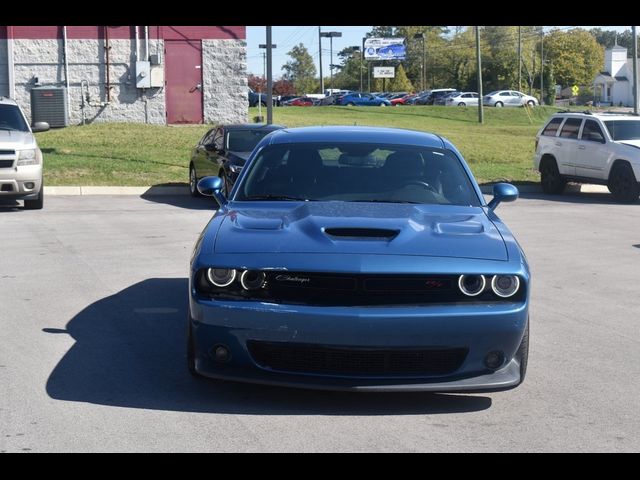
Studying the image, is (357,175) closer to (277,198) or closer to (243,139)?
(277,198)

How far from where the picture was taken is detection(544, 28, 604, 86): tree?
359ft

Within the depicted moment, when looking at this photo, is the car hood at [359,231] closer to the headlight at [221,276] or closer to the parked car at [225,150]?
the headlight at [221,276]

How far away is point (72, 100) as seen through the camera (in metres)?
31.3

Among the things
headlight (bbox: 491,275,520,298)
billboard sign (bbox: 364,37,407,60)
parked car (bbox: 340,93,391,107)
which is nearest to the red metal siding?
headlight (bbox: 491,275,520,298)

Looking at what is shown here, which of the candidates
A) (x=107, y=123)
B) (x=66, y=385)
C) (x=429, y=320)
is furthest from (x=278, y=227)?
(x=107, y=123)

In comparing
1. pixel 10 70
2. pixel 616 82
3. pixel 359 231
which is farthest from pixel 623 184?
pixel 616 82

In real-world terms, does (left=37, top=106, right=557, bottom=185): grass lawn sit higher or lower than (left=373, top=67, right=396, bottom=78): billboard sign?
lower

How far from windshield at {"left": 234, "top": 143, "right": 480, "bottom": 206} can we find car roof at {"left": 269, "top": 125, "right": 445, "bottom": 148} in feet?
0.25

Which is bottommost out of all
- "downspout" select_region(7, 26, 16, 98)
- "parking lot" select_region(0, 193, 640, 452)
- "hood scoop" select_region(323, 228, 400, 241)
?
"parking lot" select_region(0, 193, 640, 452)

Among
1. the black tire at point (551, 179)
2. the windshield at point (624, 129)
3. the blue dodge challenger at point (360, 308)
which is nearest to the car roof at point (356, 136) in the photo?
the blue dodge challenger at point (360, 308)

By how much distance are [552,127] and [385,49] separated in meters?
85.0

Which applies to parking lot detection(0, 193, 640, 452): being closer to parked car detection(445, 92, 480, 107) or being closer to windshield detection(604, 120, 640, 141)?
windshield detection(604, 120, 640, 141)

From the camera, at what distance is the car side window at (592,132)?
20.6 m

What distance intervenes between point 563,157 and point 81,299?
567 inches
